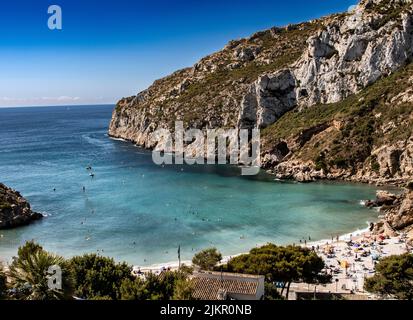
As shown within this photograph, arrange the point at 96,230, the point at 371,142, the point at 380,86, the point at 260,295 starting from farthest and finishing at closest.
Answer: the point at 380,86 < the point at 371,142 < the point at 96,230 < the point at 260,295

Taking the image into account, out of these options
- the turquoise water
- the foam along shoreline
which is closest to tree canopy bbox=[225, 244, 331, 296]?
the foam along shoreline

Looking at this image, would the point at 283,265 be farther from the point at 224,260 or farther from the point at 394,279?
the point at 224,260

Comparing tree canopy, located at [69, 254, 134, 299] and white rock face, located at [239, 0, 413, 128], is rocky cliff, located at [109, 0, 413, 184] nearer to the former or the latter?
white rock face, located at [239, 0, 413, 128]

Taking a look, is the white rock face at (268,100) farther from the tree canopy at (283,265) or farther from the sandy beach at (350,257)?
the tree canopy at (283,265)

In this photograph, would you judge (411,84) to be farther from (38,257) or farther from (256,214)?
(38,257)

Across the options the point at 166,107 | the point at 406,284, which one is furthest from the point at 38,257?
the point at 166,107

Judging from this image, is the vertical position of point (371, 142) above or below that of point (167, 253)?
above

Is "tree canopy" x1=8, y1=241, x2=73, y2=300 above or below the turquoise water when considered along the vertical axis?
above
